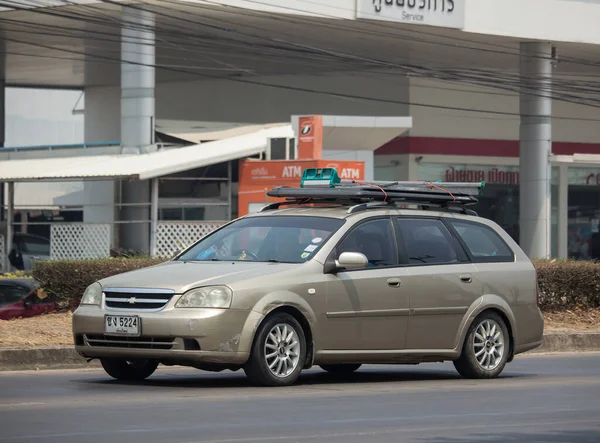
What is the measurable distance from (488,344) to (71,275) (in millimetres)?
6341

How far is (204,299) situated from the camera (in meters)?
10.9

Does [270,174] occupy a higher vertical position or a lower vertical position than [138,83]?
lower

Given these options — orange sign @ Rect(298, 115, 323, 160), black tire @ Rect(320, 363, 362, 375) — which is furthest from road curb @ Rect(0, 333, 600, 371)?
orange sign @ Rect(298, 115, 323, 160)

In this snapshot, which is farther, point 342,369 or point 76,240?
point 76,240

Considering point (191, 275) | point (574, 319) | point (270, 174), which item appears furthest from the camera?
point (270, 174)

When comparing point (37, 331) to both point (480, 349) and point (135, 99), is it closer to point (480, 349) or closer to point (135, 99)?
point (480, 349)

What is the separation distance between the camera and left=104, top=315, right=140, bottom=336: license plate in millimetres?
10930

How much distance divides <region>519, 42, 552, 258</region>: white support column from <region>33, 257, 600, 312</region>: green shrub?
858 inches

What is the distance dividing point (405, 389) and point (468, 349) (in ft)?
4.58

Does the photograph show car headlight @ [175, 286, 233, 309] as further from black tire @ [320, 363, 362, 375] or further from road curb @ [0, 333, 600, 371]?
road curb @ [0, 333, 600, 371]

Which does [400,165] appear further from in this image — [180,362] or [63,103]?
[180,362]

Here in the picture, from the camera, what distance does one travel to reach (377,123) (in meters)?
34.5

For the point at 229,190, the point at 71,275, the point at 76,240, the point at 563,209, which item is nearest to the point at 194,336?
the point at 71,275

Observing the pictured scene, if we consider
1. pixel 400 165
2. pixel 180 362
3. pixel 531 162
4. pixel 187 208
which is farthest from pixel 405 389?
pixel 400 165
